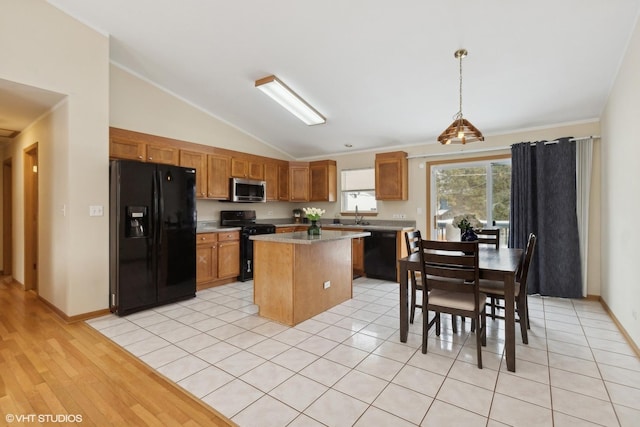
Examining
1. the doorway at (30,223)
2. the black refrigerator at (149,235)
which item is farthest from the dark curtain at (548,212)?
the doorway at (30,223)

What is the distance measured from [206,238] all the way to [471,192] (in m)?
4.21

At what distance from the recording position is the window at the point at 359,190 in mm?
6094

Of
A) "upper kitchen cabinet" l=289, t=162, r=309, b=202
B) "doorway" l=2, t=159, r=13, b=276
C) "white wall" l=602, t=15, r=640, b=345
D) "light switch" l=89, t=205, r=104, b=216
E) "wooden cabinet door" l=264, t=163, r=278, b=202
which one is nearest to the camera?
"white wall" l=602, t=15, r=640, b=345

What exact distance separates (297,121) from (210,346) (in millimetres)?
3676

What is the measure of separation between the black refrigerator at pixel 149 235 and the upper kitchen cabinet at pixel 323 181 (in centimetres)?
284

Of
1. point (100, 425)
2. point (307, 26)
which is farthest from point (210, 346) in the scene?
→ point (307, 26)

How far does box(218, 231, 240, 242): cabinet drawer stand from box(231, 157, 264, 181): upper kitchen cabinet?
1.05m

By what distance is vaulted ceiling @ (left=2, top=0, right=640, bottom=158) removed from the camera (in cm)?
266

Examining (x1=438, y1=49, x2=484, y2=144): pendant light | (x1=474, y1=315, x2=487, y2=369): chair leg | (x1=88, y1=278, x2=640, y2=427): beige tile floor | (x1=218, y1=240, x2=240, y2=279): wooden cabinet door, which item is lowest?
(x1=88, y1=278, x2=640, y2=427): beige tile floor

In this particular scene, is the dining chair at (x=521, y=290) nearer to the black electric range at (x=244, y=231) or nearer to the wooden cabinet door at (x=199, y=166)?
the black electric range at (x=244, y=231)

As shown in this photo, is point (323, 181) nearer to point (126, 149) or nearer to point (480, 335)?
point (126, 149)

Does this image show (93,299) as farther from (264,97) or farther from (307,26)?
(307,26)

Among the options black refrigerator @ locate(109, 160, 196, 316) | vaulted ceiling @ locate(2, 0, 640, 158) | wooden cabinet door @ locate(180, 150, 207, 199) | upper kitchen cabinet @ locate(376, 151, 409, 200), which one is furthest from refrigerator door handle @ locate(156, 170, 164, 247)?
upper kitchen cabinet @ locate(376, 151, 409, 200)

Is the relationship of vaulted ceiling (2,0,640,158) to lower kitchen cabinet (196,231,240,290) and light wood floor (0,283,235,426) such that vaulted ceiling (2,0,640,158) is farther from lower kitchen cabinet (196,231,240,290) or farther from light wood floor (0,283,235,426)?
light wood floor (0,283,235,426)
